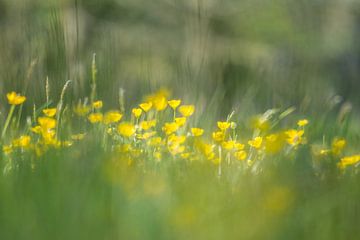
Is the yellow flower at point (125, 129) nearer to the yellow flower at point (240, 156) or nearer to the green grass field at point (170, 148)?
the green grass field at point (170, 148)

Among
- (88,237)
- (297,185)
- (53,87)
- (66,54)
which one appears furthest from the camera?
(53,87)

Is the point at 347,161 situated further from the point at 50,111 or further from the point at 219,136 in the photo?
the point at 50,111

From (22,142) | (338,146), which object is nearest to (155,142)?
(22,142)

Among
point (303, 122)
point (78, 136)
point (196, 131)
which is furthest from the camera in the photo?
point (303, 122)

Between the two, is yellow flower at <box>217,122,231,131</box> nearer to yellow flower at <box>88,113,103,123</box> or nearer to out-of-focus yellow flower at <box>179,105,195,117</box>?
out-of-focus yellow flower at <box>179,105,195,117</box>

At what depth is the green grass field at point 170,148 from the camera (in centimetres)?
153

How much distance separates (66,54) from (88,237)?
3.19 feet

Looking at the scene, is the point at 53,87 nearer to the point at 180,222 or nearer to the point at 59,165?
the point at 59,165

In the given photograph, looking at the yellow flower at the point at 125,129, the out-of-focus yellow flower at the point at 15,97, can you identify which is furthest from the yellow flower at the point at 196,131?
the out-of-focus yellow flower at the point at 15,97

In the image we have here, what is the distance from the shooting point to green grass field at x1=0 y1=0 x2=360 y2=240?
1525mm

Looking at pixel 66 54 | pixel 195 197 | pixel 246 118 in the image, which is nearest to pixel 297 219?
pixel 195 197

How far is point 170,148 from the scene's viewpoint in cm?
256

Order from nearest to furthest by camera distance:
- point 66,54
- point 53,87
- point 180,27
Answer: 1. point 66,54
2. point 53,87
3. point 180,27

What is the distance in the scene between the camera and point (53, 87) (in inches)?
96.9
